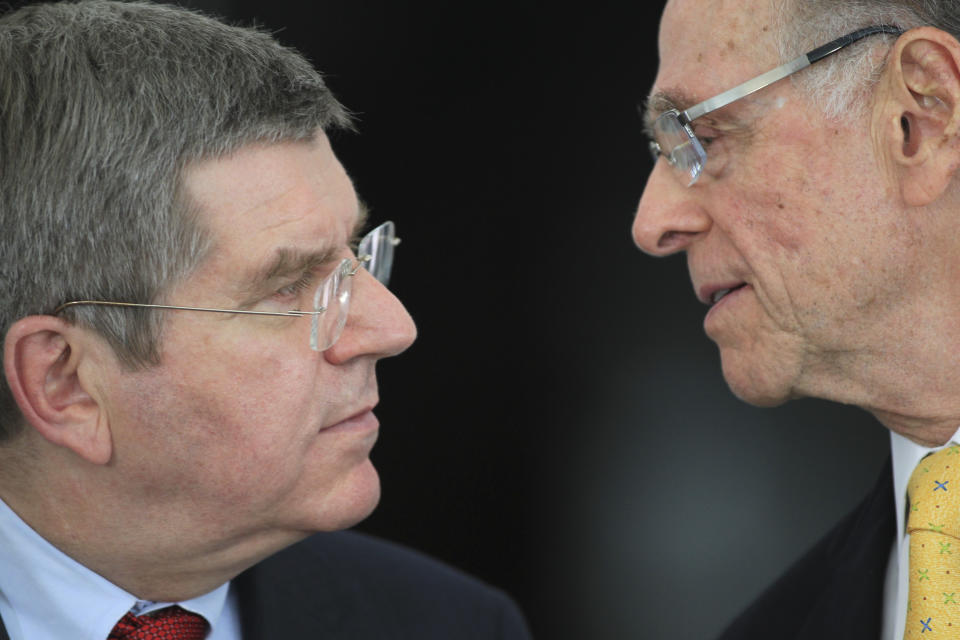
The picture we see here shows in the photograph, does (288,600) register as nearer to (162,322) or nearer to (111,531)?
(111,531)

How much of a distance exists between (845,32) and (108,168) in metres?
1.16

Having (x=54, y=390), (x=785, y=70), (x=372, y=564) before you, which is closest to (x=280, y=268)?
(x=54, y=390)

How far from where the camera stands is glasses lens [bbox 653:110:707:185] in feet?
6.35

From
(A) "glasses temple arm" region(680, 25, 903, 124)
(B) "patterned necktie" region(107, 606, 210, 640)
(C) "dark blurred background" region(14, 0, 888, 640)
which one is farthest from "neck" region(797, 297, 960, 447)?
(C) "dark blurred background" region(14, 0, 888, 640)

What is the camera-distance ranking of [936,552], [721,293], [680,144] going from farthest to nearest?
1. [721,293]
2. [680,144]
3. [936,552]

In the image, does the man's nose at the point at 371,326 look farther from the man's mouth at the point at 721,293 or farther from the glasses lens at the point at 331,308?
the man's mouth at the point at 721,293

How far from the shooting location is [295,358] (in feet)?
5.93

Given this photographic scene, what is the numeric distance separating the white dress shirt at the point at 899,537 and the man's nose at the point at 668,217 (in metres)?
0.50

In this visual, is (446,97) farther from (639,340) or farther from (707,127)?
(707,127)

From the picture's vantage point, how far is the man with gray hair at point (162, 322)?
1.74 m

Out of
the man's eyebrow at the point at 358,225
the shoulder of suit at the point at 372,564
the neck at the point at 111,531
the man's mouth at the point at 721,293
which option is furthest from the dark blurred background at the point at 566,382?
the neck at the point at 111,531

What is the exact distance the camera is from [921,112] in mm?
1794

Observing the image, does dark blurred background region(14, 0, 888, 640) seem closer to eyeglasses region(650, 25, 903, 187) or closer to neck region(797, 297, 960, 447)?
eyeglasses region(650, 25, 903, 187)

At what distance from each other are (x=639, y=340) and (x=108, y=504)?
3.09m
